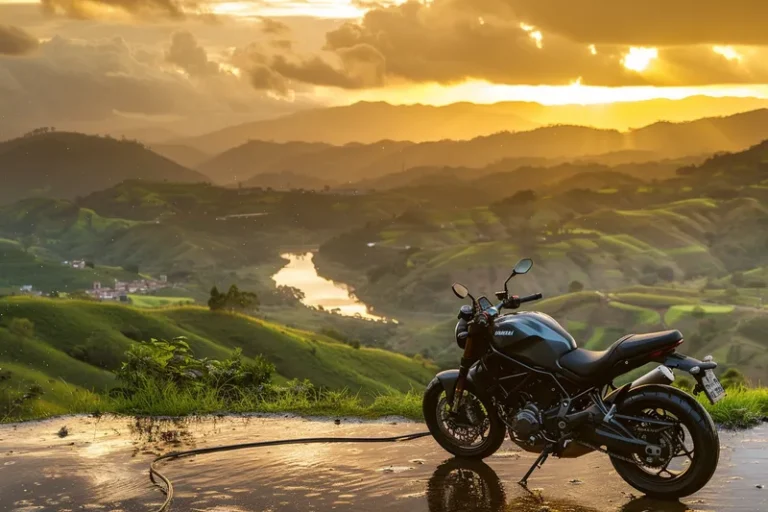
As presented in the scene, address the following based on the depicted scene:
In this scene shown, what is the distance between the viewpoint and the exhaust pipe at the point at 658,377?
6273mm

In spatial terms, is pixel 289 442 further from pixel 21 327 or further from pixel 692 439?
pixel 21 327

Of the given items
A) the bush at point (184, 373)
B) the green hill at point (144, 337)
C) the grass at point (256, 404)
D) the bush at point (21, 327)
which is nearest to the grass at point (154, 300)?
the green hill at point (144, 337)

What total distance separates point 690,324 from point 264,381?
144 m

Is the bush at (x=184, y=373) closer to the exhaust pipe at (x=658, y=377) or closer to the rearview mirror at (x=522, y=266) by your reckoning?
the rearview mirror at (x=522, y=266)

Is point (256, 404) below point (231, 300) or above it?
below

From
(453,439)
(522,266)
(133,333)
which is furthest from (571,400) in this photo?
(133,333)

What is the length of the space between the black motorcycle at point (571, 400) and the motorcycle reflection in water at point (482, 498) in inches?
8.1

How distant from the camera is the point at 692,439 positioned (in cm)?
626

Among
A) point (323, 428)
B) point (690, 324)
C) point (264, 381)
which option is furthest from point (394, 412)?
point (690, 324)

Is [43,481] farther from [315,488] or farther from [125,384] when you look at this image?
[125,384]

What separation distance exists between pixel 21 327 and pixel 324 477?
78625mm

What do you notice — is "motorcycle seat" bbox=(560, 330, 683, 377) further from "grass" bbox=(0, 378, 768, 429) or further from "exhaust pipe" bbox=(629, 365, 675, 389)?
"grass" bbox=(0, 378, 768, 429)

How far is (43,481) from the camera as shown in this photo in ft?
23.9

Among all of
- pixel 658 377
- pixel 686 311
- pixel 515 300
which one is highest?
pixel 686 311
